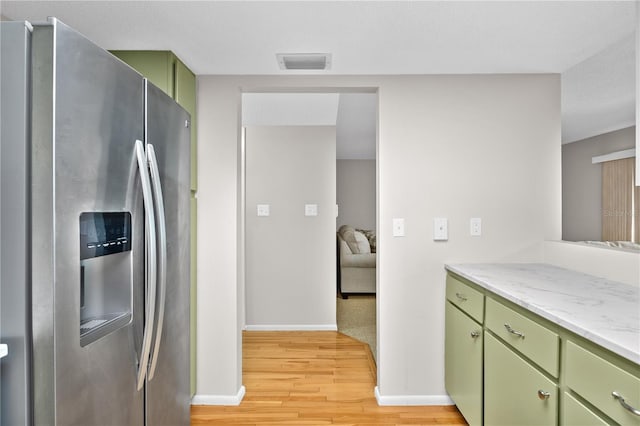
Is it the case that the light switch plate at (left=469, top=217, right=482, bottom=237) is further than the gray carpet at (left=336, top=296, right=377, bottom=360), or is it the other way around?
the gray carpet at (left=336, top=296, right=377, bottom=360)

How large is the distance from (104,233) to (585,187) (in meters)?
3.20

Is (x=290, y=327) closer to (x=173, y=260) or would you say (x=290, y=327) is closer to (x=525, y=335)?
(x=173, y=260)

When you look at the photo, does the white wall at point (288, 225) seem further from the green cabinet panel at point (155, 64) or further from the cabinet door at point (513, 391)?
the cabinet door at point (513, 391)

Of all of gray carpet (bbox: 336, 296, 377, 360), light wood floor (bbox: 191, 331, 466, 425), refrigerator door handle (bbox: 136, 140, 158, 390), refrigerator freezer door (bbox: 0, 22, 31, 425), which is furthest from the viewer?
gray carpet (bbox: 336, 296, 377, 360)

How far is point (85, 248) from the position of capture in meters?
1.10

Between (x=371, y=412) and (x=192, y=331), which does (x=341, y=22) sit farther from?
(x=371, y=412)

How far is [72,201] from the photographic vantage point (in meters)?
1.03

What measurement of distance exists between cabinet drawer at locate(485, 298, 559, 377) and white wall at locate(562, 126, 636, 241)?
48.0 inches

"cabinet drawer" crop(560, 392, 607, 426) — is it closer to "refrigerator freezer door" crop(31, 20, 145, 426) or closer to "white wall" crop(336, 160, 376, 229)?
"refrigerator freezer door" crop(31, 20, 145, 426)

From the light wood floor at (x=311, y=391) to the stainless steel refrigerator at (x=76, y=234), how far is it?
116cm

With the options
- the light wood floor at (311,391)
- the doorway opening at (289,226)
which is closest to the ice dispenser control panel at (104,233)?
the light wood floor at (311,391)

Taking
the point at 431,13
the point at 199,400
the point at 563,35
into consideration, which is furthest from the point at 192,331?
the point at 563,35

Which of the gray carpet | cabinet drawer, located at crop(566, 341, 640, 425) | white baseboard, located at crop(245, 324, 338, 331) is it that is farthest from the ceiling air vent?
white baseboard, located at crop(245, 324, 338, 331)

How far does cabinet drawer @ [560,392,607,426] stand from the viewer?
1173 millimetres
